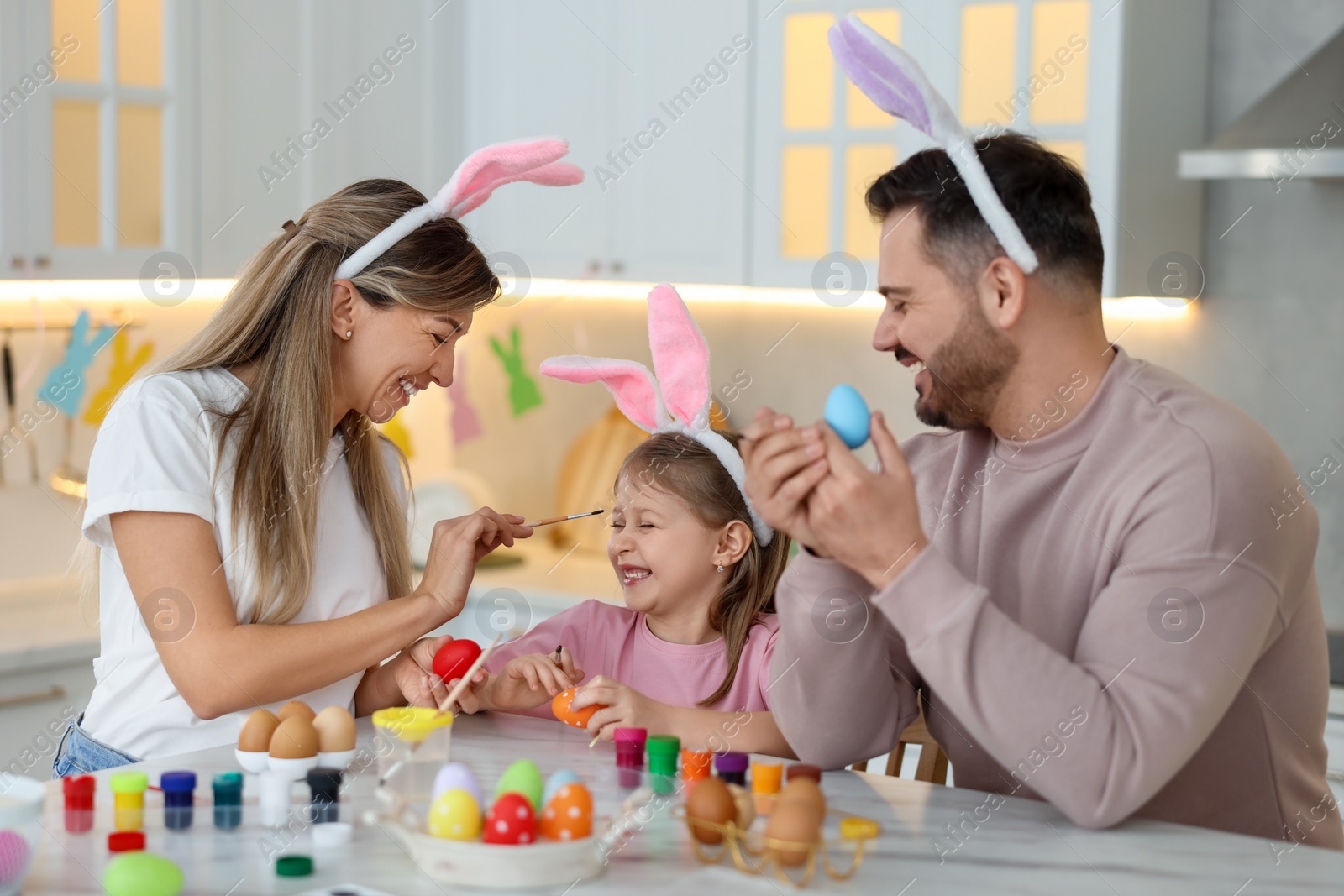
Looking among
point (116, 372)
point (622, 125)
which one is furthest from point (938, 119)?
point (116, 372)

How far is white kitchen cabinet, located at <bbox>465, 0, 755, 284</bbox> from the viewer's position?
9.43ft

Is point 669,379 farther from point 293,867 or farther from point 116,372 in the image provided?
point 116,372

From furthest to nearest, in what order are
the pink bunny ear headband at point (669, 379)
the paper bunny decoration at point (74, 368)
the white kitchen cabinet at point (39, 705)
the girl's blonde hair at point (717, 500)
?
the paper bunny decoration at point (74, 368), the white kitchen cabinet at point (39, 705), the girl's blonde hair at point (717, 500), the pink bunny ear headband at point (669, 379)

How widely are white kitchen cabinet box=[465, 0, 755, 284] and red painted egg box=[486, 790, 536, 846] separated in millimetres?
2013

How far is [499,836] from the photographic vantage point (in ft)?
3.21

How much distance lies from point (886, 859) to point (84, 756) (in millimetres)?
931

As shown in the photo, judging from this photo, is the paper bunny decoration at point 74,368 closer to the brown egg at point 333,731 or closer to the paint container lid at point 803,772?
the brown egg at point 333,731

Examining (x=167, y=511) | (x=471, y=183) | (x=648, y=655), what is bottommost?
(x=648, y=655)

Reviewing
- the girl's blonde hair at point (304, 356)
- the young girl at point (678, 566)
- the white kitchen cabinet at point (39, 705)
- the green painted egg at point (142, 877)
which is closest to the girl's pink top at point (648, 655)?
the young girl at point (678, 566)

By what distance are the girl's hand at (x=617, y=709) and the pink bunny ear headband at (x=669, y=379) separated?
12.0 inches

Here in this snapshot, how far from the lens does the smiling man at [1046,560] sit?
1111 millimetres

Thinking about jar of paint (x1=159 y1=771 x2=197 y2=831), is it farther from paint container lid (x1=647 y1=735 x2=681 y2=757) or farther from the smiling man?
the smiling man

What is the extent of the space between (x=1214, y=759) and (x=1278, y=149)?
1.40 meters

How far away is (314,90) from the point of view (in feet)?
9.46
